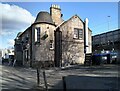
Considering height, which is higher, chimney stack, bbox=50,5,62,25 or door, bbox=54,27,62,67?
chimney stack, bbox=50,5,62,25

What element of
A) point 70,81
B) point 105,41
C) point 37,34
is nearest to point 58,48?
point 37,34

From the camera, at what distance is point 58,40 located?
135 ft

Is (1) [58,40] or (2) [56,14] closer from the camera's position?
(1) [58,40]

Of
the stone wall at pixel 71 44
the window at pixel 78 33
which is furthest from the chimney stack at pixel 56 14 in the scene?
the window at pixel 78 33

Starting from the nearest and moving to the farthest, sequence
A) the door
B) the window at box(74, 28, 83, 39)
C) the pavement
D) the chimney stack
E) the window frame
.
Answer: the pavement
the door
the window frame
the window at box(74, 28, 83, 39)
the chimney stack

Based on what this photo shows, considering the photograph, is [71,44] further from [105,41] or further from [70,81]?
[105,41]

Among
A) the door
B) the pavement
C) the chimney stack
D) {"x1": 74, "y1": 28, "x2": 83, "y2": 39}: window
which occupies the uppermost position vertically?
the chimney stack

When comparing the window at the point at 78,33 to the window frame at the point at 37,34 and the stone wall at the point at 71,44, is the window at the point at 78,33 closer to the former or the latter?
the stone wall at the point at 71,44

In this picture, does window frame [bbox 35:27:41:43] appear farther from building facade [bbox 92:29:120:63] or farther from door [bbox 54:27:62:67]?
building facade [bbox 92:29:120:63]

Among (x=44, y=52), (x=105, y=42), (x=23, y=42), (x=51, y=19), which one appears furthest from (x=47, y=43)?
(x=105, y=42)

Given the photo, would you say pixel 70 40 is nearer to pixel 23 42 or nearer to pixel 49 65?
pixel 49 65

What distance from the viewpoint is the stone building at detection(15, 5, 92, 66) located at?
4072 centimetres

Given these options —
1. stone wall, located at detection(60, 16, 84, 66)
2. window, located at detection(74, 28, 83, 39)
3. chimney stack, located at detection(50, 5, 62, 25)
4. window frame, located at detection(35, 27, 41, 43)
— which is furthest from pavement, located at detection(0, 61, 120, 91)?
chimney stack, located at detection(50, 5, 62, 25)

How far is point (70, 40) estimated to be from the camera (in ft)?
136
